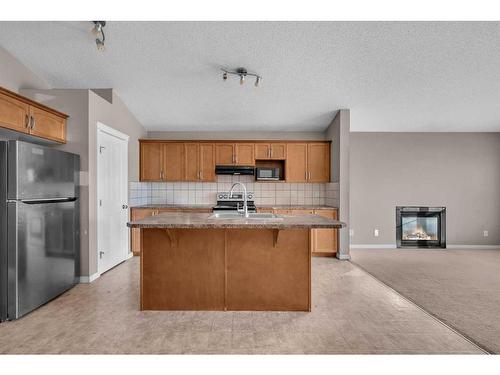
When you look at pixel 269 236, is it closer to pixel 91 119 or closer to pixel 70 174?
pixel 70 174

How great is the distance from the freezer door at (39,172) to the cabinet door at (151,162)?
196 cm

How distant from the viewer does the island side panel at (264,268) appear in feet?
9.23

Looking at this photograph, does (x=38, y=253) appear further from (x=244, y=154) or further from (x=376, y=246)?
(x=376, y=246)

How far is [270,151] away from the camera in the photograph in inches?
219

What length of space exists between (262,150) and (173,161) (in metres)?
1.66

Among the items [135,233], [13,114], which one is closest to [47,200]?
[13,114]

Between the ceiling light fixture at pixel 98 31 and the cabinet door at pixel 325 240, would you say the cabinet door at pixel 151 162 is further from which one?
the cabinet door at pixel 325 240

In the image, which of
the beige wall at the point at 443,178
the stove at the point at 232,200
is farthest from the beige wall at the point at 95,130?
the beige wall at the point at 443,178

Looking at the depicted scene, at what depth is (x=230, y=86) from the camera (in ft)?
14.3

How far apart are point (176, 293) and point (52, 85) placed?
3567 mm

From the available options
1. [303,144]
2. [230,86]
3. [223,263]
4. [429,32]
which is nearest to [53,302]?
[223,263]

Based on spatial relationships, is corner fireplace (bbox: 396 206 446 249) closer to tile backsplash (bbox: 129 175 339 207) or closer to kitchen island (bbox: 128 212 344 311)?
tile backsplash (bbox: 129 175 339 207)

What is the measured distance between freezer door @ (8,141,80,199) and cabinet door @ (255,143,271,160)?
118 inches

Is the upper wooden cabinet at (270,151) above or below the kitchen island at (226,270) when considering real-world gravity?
above
